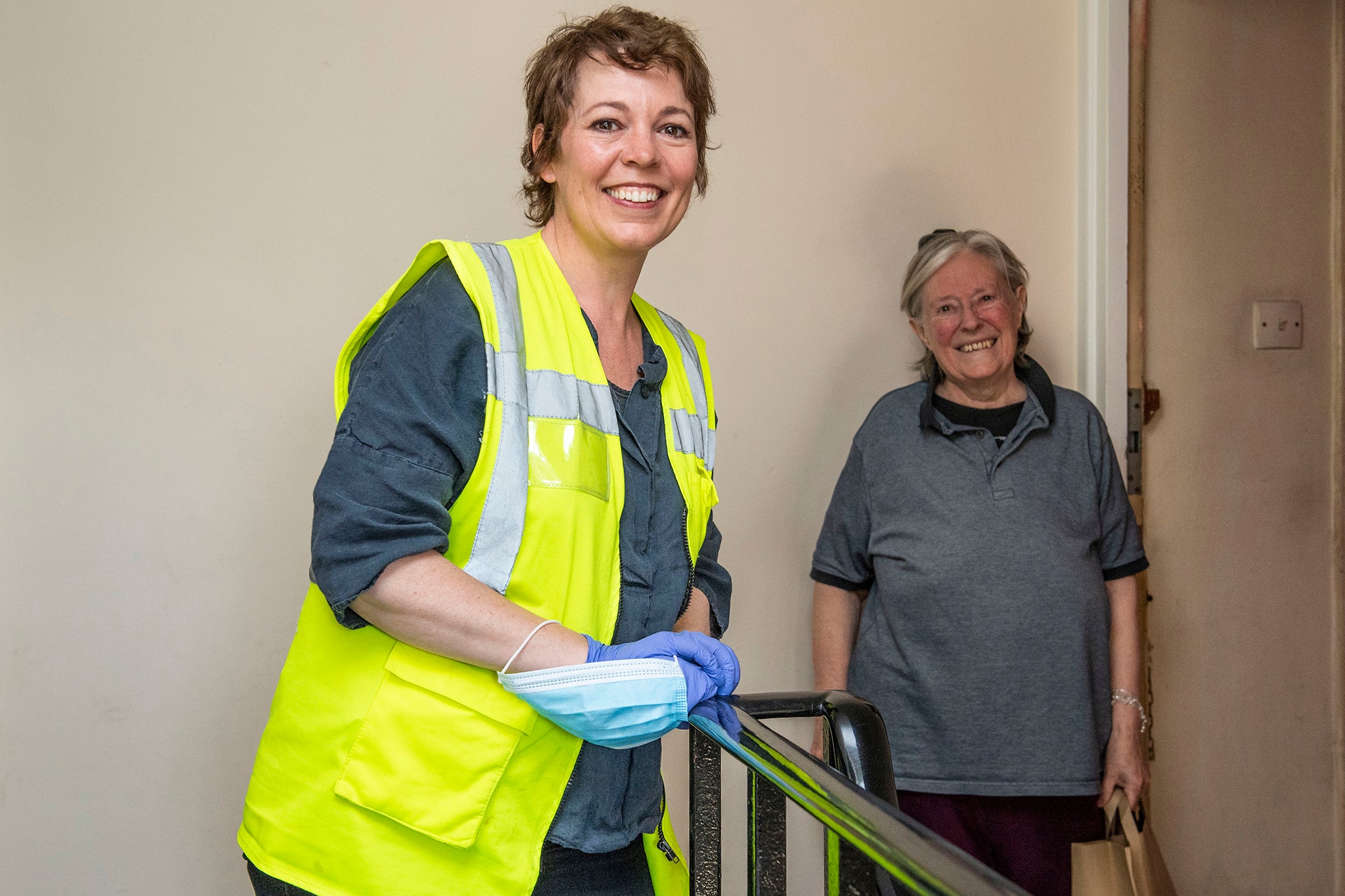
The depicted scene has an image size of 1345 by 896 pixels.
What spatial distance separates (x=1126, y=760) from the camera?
1.83 metres

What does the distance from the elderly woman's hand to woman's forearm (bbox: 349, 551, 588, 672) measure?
1.26 m

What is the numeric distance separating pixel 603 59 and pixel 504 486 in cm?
52

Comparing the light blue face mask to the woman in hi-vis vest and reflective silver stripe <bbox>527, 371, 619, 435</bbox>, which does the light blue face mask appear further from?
reflective silver stripe <bbox>527, 371, 619, 435</bbox>

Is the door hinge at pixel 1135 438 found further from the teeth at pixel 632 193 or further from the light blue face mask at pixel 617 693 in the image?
the light blue face mask at pixel 617 693

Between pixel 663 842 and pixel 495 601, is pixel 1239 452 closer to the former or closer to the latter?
pixel 663 842

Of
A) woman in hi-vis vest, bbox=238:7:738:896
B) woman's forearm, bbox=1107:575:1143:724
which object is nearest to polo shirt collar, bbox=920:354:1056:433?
woman's forearm, bbox=1107:575:1143:724

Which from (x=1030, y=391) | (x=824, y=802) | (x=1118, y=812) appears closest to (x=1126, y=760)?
(x=1118, y=812)

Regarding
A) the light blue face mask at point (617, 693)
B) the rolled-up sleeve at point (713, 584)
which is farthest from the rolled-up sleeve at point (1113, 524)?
the light blue face mask at point (617, 693)

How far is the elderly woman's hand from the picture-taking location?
1.82 metres

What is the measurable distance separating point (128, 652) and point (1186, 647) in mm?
2131

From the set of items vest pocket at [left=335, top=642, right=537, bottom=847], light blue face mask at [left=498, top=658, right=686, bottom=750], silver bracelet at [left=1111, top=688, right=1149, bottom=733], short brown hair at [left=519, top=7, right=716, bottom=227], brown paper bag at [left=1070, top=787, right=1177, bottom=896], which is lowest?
brown paper bag at [left=1070, top=787, right=1177, bottom=896]

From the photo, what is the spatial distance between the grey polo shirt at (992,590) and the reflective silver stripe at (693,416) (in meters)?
0.67

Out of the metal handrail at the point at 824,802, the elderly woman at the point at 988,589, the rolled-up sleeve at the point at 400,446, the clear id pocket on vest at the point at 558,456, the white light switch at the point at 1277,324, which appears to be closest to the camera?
the metal handrail at the point at 824,802

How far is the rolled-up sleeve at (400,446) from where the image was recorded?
92 cm
